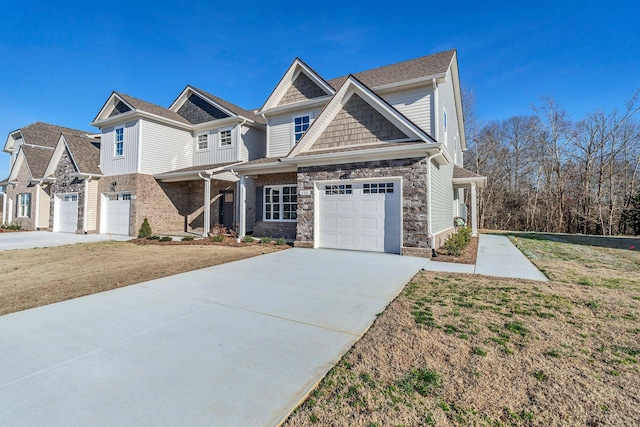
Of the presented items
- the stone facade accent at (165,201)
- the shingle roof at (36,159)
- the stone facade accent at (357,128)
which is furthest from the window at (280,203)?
the shingle roof at (36,159)

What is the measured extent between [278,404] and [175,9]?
15.4 meters

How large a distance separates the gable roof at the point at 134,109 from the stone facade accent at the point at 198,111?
0.42 metres

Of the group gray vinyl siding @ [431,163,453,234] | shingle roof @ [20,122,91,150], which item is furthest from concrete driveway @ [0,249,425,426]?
shingle roof @ [20,122,91,150]

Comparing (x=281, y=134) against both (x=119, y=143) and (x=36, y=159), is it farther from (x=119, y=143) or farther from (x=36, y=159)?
(x=36, y=159)

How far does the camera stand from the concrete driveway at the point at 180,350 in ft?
7.74

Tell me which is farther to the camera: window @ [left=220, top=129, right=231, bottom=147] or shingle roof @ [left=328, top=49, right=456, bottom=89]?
window @ [left=220, top=129, right=231, bottom=147]

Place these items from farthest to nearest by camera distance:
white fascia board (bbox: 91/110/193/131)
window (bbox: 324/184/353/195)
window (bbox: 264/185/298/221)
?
white fascia board (bbox: 91/110/193/131) → window (bbox: 264/185/298/221) → window (bbox: 324/184/353/195)

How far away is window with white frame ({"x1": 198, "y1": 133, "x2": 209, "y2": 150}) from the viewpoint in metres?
18.0

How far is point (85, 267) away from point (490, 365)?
375 inches

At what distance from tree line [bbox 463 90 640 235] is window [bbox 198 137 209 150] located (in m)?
23.3

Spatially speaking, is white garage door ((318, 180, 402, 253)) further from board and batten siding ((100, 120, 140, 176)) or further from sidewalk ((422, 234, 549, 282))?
board and batten siding ((100, 120, 140, 176))

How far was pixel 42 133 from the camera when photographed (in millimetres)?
25297

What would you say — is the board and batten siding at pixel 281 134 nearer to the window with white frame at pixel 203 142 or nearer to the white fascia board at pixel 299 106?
the white fascia board at pixel 299 106

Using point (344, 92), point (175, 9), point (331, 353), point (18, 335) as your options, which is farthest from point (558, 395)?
point (175, 9)
